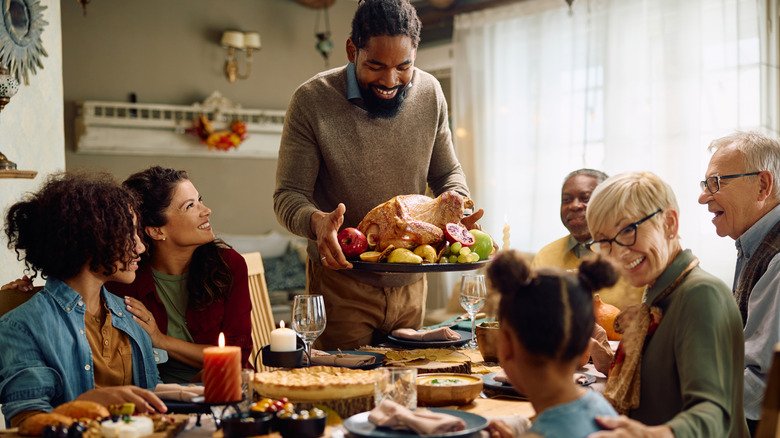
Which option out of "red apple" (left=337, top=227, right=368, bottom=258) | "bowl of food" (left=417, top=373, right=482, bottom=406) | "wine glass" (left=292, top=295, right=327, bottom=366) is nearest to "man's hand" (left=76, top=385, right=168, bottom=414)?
"wine glass" (left=292, top=295, right=327, bottom=366)

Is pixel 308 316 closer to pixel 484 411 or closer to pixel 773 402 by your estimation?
pixel 484 411

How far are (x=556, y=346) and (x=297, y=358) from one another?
69 centimetres

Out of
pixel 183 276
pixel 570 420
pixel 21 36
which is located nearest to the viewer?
pixel 570 420

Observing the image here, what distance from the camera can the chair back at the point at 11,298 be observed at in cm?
184

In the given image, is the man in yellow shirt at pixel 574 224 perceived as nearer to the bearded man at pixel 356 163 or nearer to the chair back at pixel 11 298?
the bearded man at pixel 356 163

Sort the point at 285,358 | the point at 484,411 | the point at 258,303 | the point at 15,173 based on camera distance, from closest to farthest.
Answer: the point at 484,411 < the point at 285,358 < the point at 15,173 < the point at 258,303

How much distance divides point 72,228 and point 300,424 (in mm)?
845

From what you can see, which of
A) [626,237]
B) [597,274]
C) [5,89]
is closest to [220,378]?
[597,274]

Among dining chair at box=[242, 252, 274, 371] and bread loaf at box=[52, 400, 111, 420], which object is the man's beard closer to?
dining chair at box=[242, 252, 274, 371]

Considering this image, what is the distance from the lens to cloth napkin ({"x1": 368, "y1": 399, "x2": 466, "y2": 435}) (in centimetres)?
123

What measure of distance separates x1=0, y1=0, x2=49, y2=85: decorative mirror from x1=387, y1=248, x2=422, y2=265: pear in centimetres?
197

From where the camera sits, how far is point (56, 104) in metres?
3.41

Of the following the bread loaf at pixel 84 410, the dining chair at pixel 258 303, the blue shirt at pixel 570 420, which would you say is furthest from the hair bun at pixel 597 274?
the dining chair at pixel 258 303

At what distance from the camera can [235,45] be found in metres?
6.15
